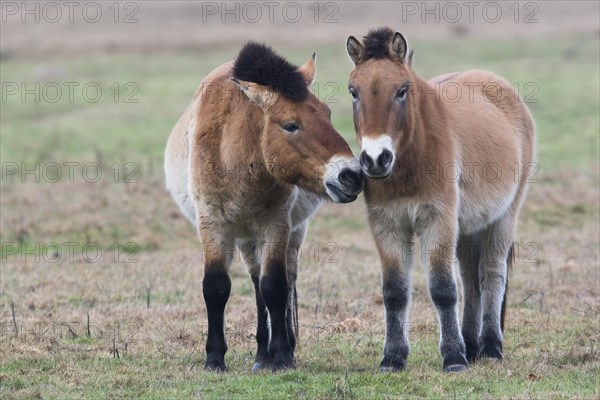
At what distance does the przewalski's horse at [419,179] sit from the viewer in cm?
739

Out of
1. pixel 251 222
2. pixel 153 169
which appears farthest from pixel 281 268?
pixel 153 169

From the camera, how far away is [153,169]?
22.4 metres

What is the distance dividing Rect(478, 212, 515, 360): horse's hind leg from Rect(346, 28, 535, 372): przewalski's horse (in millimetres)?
18

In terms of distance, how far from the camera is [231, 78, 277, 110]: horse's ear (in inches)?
300

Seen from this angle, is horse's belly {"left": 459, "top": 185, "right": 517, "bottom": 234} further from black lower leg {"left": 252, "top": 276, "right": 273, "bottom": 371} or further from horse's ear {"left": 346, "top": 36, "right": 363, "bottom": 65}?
black lower leg {"left": 252, "top": 276, "right": 273, "bottom": 371}

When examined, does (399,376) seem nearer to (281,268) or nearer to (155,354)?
(281,268)

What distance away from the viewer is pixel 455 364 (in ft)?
24.8

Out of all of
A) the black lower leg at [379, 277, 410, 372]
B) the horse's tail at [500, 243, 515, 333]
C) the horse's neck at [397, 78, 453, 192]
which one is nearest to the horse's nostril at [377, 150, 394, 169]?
the horse's neck at [397, 78, 453, 192]

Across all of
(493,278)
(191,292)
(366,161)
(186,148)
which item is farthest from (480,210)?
(191,292)

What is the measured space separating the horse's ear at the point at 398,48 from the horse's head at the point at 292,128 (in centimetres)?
74

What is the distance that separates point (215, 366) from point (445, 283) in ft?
6.83

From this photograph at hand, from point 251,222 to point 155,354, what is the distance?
158 centimetres

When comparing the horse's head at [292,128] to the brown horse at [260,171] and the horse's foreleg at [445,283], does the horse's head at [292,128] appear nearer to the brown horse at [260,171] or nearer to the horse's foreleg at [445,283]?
the brown horse at [260,171]

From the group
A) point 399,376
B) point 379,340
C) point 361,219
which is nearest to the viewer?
point 399,376
